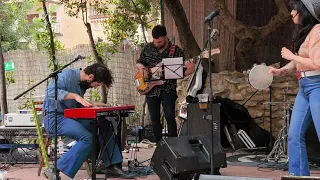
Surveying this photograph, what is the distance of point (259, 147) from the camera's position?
653 centimetres

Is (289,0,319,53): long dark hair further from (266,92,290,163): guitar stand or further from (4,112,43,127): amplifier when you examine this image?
(4,112,43,127): amplifier

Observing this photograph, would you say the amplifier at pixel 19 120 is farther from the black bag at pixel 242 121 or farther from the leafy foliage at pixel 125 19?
the leafy foliage at pixel 125 19

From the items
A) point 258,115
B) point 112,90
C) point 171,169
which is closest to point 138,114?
point 112,90

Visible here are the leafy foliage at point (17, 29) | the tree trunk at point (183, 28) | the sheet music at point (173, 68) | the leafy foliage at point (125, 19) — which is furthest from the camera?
the leafy foliage at point (17, 29)

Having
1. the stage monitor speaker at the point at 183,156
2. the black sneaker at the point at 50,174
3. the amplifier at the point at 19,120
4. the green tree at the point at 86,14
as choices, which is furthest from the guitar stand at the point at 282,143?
the green tree at the point at 86,14

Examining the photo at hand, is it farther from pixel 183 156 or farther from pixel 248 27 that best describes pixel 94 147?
pixel 248 27

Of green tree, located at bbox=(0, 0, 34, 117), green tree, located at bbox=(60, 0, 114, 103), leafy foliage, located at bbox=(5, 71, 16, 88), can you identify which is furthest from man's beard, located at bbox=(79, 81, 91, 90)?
green tree, located at bbox=(0, 0, 34, 117)

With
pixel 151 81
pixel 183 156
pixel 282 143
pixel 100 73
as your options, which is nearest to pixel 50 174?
pixel 100 73

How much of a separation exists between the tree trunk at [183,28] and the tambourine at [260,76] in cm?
216

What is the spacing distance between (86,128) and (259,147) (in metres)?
2.73

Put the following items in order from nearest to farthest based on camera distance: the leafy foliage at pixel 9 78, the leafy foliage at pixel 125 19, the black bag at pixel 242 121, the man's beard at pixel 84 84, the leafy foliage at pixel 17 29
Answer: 1. the man's beard at pixel 84 84
2. the black bag at pixel 242 121
3. the leafy foliage at pixel 9 78
4. the leafy foliage at pixel 125 19
5. the leafy foliage at pixel 17 29

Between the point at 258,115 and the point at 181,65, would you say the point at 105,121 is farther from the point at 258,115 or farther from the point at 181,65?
the point at 258,115

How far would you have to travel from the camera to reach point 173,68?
531 cm

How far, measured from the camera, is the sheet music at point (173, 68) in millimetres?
5297
